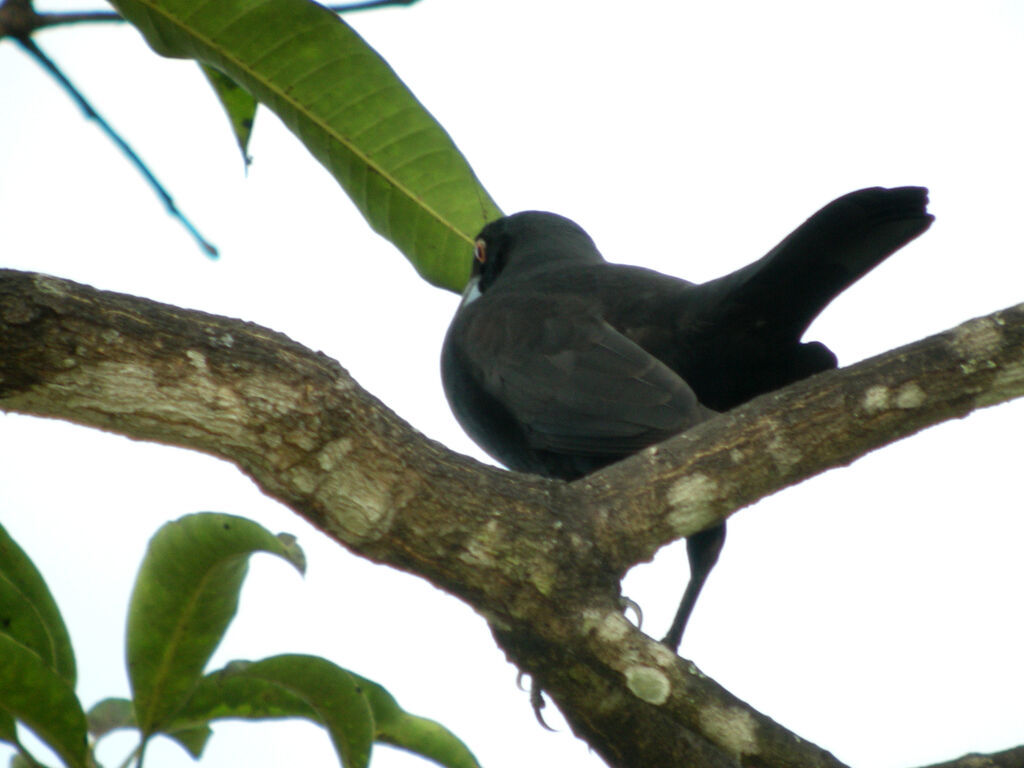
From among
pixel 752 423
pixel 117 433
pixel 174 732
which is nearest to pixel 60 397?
pixel 117 433

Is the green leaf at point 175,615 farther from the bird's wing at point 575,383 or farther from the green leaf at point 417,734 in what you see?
the bird's wing at point 575,383

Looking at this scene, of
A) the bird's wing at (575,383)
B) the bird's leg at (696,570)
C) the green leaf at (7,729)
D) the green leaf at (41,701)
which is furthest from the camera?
the bird's leg at (696,570)

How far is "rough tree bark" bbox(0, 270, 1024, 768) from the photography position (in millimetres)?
1599

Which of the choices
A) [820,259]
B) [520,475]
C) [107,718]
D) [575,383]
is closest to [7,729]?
[107,718]

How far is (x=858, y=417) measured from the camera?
79.2 inches

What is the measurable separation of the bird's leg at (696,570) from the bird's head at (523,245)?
142 cm

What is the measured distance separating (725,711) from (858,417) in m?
0.62

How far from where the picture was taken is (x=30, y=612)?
1.75 metres

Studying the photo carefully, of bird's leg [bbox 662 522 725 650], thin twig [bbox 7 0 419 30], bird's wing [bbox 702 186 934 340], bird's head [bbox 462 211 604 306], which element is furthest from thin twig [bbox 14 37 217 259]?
bird's head [bbox 462 211 604 306]

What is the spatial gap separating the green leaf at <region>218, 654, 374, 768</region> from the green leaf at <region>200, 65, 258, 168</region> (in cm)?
100

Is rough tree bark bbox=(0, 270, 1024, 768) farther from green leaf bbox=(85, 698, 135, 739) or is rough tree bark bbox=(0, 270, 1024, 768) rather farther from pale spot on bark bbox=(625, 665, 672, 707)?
green leaf bbox=(85, 698, 135, 739)

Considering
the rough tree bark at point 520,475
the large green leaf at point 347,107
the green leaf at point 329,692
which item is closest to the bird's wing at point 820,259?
the rough tree bark at point 520,475

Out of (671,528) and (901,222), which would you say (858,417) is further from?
(901,222)

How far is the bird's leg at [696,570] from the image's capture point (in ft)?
9.55
